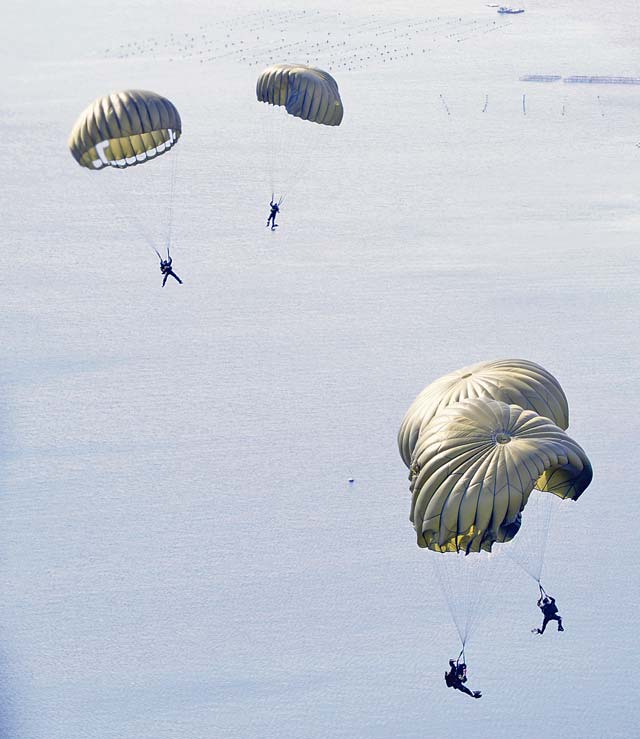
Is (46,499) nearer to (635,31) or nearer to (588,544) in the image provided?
(588,544)

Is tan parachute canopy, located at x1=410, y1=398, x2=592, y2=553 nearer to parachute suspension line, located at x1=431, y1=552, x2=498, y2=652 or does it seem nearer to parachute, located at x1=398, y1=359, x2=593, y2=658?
parachute, located at x1=398, y1=359, x2=593, y2=658

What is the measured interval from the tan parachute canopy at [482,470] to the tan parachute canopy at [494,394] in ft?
5.13

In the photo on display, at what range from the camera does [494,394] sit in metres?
30.6

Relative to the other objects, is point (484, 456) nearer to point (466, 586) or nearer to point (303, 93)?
point (303, 93)

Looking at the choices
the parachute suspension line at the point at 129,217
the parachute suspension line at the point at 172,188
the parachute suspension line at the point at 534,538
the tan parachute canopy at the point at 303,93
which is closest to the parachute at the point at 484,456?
the tan parachute canopy at the point at 303,93

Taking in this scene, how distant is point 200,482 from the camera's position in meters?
52.0

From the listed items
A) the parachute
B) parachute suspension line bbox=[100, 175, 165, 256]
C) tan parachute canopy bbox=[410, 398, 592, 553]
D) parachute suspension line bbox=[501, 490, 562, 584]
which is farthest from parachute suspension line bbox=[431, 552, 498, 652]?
parachute suspension line bbox=[100, 175, 165, 256]

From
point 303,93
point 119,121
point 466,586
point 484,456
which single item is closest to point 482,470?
point 484,456

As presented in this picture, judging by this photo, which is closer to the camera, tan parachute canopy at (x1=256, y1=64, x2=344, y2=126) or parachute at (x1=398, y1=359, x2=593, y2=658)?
parachute at (x1=398, y1=359, x2=593, y2=658)

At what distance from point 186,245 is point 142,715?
40.4 metres

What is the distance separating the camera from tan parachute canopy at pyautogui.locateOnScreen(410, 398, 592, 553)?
89.1 ft

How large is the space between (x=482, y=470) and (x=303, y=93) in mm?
19088

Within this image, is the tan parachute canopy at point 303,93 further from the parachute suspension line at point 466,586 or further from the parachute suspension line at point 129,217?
the parachute suspension line at point 129,217

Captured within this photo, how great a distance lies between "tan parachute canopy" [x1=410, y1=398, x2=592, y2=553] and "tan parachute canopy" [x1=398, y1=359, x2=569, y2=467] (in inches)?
61.5
